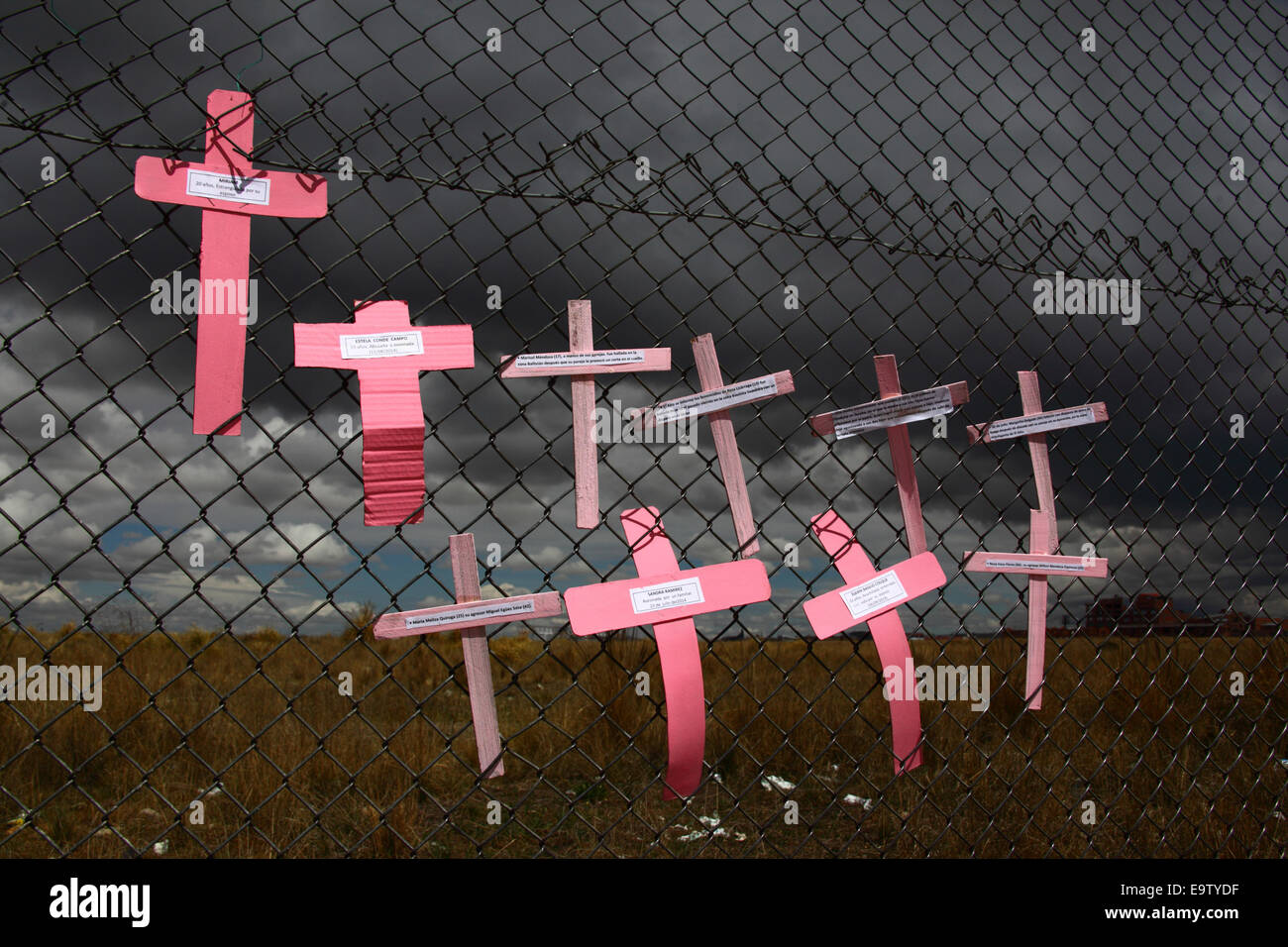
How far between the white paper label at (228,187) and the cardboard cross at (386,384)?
11.4 inches

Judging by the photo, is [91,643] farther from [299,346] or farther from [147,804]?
[299,346]

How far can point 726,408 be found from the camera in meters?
1.99

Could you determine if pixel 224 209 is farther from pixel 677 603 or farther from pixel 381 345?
pixel 677 603

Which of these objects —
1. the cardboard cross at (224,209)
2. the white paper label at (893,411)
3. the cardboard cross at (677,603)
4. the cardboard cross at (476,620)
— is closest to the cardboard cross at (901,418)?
the white paper label at (893,411)

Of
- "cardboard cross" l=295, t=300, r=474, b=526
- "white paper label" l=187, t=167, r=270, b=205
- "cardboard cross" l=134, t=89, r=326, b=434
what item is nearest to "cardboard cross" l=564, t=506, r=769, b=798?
"cardboard cross" l=295, t=300, r=474, b=526

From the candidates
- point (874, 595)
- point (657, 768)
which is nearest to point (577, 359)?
point (874, 595)

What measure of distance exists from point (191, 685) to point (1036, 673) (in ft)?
17.3

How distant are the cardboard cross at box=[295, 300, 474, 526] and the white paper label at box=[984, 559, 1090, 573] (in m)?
1.69

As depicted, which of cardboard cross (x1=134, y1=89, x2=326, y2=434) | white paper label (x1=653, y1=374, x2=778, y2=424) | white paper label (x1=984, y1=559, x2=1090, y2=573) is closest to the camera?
cardboard cross (x1=134, y1=89, x2=326, y2=434)

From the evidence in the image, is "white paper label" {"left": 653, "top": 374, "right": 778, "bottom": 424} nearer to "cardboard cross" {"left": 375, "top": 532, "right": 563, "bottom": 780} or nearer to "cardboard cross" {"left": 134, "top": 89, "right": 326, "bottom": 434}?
"cardboard cross" {"left": 375, "top": 532, "right": 563, "bottom": 780}

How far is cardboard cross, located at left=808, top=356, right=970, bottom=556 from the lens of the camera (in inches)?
86.9

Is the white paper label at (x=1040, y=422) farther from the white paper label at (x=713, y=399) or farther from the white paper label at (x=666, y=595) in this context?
the white paper label at (x=666, y=595)

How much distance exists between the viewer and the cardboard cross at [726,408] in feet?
6.47

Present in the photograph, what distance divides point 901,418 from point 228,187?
171cm
